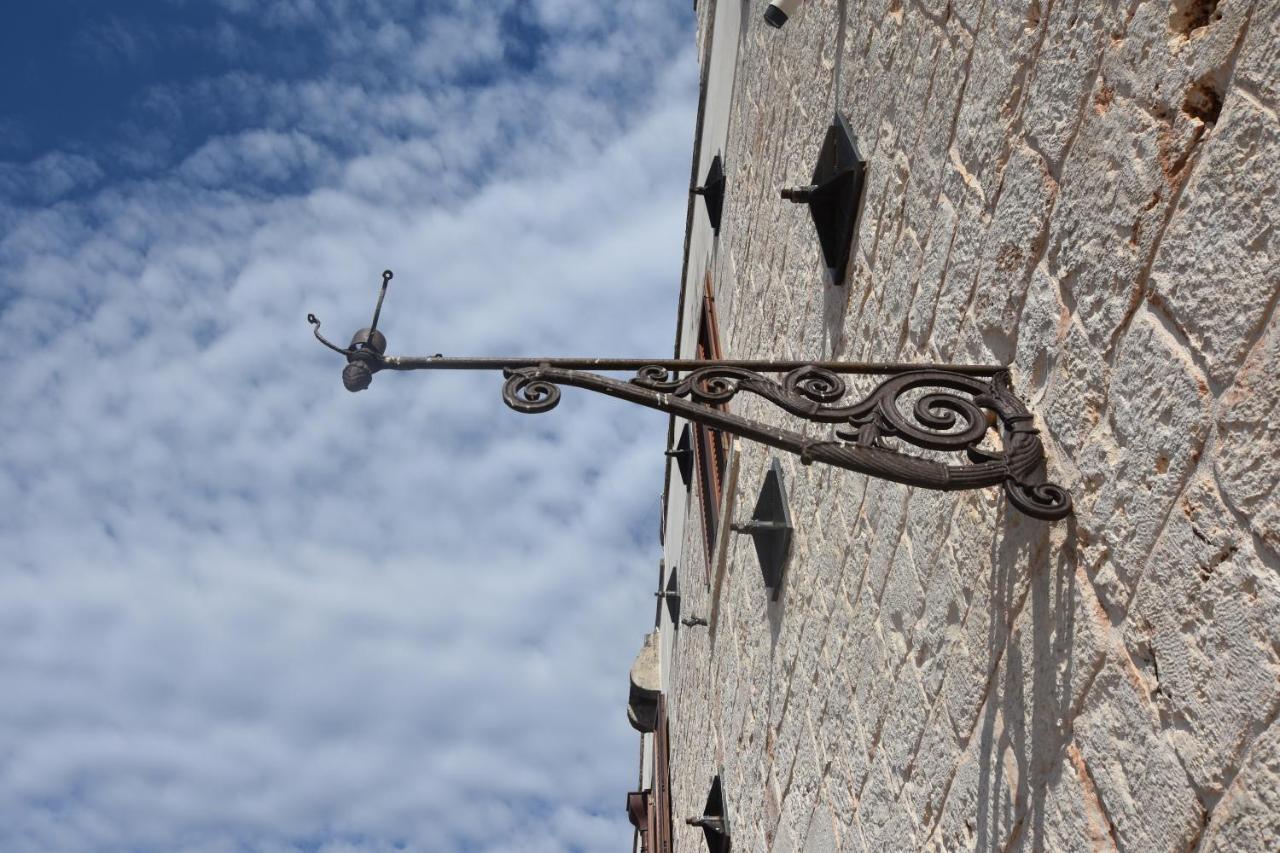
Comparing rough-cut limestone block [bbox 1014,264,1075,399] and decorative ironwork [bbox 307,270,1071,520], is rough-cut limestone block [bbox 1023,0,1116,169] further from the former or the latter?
decorative ironwork [bbox 307,270,1071,520]

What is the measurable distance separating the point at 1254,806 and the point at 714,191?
5388 millimetres

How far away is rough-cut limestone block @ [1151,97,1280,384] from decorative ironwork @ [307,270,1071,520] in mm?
438

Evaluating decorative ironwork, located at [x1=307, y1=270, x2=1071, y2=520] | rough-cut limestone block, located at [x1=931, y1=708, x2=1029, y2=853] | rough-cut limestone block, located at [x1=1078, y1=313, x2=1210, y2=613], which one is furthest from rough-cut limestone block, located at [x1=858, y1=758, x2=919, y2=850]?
rough-cut limestone block, located at [x1=1078, y1=313, x2=1210, y2=613]

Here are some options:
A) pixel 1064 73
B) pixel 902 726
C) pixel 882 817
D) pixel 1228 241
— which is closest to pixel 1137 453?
pixel 1228 241

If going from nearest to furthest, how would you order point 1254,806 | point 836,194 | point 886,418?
point 1254,806, point 886,418, point 836,194

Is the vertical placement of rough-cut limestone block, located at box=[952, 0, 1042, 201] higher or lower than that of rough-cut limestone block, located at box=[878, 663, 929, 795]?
higher

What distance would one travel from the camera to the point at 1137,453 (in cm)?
182

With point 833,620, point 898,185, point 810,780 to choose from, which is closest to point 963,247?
point 898,185

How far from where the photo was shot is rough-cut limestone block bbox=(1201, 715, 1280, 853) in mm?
1458

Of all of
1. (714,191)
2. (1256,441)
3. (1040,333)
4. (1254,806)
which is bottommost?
(1254,806)

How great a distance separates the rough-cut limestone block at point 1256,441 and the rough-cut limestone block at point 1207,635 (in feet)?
0.12

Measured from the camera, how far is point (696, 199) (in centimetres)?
764

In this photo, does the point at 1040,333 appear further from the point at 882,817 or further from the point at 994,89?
the point at 882,817

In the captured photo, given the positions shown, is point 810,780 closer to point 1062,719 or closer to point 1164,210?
point 1062,719
